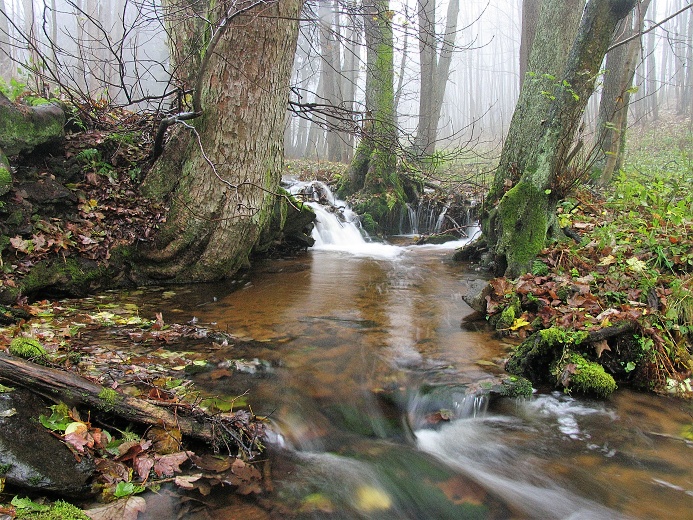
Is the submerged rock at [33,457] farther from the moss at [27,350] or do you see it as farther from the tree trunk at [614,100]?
the tree trunk at [614,100]

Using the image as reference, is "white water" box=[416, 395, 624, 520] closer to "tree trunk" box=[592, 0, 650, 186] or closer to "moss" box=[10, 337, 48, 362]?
"moss" box=[10, 337, 48, 362]

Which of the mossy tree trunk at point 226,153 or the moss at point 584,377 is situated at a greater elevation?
the mossy tree trunk at point 226,153

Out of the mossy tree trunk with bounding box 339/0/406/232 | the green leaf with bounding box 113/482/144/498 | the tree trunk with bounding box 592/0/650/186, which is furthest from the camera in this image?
the mossy tree trunk with bounding box 339/0/406/232

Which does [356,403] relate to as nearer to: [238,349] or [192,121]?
[238,349]

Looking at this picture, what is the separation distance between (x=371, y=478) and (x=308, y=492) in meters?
0.47

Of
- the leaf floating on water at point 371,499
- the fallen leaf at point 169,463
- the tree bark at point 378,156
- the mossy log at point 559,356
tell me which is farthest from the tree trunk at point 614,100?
the fallen leaf at point 169,463

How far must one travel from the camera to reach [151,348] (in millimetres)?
4164

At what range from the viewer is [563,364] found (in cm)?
410

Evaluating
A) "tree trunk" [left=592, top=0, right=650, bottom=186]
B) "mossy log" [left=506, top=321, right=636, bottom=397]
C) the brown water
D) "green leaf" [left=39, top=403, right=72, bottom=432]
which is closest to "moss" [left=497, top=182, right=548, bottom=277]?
the brown water

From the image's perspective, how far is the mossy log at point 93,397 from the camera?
2.55m

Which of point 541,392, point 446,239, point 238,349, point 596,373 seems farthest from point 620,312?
point 446,239

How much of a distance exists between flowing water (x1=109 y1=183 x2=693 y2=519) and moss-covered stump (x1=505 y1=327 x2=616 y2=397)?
14 cm

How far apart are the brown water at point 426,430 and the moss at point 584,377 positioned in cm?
13

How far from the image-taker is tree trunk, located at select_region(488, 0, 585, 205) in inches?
304
